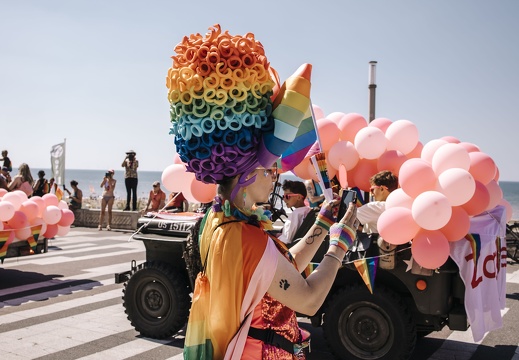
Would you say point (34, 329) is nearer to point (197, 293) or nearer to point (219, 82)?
point (197, 293)

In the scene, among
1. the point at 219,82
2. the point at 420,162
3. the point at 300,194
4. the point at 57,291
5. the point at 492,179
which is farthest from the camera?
the point at 57,291

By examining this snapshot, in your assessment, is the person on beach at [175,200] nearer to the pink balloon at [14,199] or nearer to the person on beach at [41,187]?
the pink balloon at [14,199]

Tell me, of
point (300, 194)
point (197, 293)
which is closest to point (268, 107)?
point (197, 293)

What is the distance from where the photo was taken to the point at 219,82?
2170mm

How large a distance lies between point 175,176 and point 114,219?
1366 cm

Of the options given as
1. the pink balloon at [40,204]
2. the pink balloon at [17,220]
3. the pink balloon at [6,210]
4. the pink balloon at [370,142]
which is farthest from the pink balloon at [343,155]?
the pink balloon at [40,204]

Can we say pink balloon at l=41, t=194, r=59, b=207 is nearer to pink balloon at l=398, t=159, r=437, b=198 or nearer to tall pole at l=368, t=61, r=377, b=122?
tall pole at l=368, t=61, r=377, b=122

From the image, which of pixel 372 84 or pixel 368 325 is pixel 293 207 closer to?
pixel 368 325

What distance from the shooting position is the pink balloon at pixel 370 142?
555cm

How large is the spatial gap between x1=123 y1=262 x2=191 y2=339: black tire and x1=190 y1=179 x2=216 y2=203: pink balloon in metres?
1.21

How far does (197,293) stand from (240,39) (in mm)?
1084

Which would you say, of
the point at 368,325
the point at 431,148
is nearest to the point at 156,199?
the point at 368,325

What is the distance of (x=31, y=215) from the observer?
8.81 m

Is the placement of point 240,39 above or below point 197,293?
above
